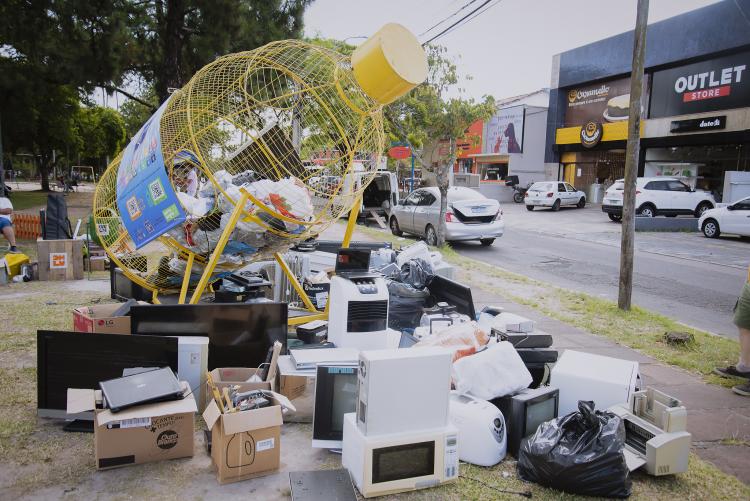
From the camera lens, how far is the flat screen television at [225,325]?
4242mm

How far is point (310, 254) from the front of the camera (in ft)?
24.9

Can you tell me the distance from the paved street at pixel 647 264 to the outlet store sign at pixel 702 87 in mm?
8183

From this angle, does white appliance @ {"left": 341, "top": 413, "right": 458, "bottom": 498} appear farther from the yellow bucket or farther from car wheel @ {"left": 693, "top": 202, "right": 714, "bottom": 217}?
car wheel @ {"left": 693, "top": 202, "right": 714, "bottom": 217}

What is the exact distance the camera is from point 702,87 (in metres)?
22.9

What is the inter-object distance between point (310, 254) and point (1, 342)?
3646mm

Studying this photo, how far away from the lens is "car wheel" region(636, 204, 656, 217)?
65.2 ft

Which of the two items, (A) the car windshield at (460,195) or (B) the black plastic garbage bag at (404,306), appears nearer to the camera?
(B) the black plastic garbage bag at (404,306)

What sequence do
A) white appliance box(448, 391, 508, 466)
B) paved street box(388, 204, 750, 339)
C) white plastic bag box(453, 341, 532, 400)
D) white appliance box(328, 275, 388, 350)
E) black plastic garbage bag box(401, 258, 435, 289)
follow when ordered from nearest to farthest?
white appliance box(448, 391, 508, 466) → white plastic bag box(453, 341, 532, 400) → white appliance box(328, 275, 388, 350) → black plastic garbage bag box(401, 258, 435, 289) → paved street box(388, 204, 750, 339)

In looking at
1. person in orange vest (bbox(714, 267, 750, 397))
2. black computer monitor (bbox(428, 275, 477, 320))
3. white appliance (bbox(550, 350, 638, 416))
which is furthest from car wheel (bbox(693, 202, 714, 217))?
white appliance (bbox(550, 350, 638, 416))

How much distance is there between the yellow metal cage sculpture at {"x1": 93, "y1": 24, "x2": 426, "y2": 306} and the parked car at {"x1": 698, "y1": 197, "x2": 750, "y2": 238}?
47.2 ft

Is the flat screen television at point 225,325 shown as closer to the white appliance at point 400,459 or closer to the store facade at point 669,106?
the white appliance at point 400,459

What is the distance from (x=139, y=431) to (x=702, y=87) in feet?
85.2

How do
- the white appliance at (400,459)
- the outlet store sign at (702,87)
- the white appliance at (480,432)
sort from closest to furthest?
the white appliance at (400,459), the white appliance at (480,432), the outlet store sign at (702,87)

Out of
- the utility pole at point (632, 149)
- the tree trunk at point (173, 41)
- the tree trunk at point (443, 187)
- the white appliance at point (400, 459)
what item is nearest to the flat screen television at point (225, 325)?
the white appliance at point (400, 459)
